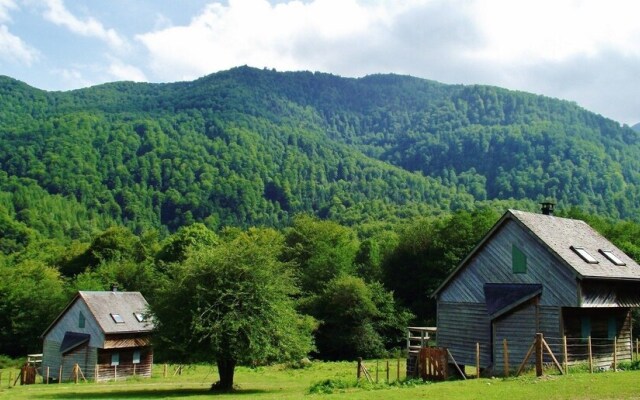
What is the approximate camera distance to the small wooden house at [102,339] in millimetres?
53000

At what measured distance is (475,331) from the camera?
121 feet

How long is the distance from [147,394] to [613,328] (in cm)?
2717

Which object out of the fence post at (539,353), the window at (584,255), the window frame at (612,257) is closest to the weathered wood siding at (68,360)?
the fence post at (539,353)

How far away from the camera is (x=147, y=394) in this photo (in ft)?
117

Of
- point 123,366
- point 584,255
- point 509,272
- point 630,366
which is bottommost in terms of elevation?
point 123,366

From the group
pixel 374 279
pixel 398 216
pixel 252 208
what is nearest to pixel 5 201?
pixel 252 208

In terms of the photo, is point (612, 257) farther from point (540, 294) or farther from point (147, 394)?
point (147, 394)

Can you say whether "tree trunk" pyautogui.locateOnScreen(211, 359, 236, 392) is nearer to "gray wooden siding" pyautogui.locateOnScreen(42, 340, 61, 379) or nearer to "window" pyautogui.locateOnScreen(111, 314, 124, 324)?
"window" pyautogui.locateOnScreen(111, 314, 124, 324)

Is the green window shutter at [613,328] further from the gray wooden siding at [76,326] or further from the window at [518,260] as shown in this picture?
the gray wooden siding at [76,326]

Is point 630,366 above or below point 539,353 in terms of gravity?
below

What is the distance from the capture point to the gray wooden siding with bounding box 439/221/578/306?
3334cm

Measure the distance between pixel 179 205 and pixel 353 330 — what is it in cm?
13525

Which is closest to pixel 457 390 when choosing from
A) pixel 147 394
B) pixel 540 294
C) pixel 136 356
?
pixel 540 294

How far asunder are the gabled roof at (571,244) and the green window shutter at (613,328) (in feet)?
9.57
